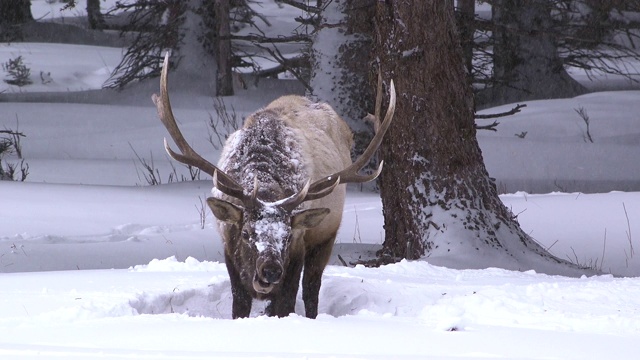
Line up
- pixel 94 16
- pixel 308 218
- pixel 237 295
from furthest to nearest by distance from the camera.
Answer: pixel 94 16
pixel 237 295
pixel 308 218

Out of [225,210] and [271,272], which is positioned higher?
[225,210]

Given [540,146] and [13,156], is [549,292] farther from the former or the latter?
[13,156]

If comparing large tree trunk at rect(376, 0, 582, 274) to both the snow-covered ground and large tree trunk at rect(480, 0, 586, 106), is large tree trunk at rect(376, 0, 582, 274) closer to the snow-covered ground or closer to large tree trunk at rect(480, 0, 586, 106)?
the snow-covered ground

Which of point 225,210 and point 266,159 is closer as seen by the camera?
point 225,210

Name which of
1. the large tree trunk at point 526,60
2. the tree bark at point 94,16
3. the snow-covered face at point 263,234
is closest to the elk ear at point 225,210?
the snow-covered face at point 263,234

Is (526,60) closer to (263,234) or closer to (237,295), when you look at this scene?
(237,295)

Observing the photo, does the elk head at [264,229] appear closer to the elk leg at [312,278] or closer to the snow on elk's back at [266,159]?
the snow on elk's back at [266,159]

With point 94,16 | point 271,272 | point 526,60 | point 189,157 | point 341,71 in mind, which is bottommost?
point 271,272

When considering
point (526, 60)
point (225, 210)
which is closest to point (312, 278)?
point (225, 210)

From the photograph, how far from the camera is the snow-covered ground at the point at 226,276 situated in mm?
4008

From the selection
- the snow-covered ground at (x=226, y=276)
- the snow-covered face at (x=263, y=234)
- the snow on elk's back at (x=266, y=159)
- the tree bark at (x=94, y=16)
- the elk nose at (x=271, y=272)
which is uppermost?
the tree bark at (x=94, y=16)

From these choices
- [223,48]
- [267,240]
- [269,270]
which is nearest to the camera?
[269,270]

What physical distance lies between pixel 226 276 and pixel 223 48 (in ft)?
32.0

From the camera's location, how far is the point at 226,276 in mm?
6211
